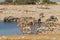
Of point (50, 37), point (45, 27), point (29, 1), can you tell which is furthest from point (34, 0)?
point (50, 37)

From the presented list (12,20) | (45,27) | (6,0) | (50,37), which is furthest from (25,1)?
(50,37)

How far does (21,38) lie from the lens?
19.9 meters

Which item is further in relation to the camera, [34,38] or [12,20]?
[12,20]

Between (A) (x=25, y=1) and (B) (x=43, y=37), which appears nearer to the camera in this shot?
(B) (x=43, y=37)

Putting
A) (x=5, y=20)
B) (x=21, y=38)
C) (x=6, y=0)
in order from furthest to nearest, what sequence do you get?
(x=6, y=0) < (x=5, y=20) < (x=21, y=38)

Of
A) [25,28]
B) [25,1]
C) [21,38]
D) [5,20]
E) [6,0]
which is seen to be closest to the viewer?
[21,38]

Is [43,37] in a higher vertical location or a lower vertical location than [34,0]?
higher

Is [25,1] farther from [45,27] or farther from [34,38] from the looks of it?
[34,38]

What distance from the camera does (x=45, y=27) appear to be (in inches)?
1001

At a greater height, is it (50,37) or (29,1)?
(50,37)

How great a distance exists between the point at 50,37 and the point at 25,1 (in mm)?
49940

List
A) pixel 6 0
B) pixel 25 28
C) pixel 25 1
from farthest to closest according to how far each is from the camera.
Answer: pixel 6 0 < pixel 25 1 < pixel 25 28

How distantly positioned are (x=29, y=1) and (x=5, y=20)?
34.7m

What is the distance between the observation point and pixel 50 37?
20266 mm
